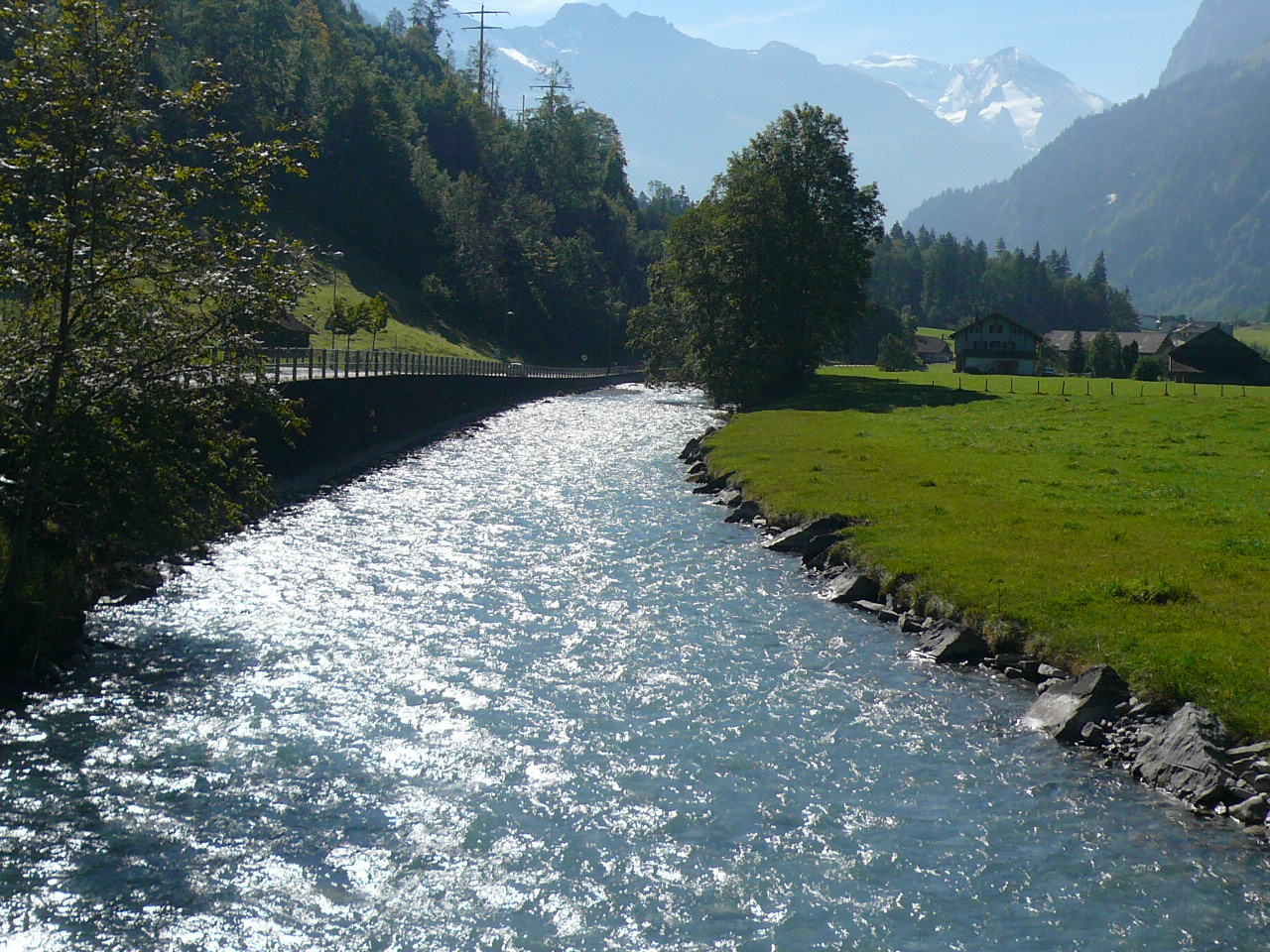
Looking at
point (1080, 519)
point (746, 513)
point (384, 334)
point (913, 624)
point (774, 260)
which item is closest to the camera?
point (913, 624)

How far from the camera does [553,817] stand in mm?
14766

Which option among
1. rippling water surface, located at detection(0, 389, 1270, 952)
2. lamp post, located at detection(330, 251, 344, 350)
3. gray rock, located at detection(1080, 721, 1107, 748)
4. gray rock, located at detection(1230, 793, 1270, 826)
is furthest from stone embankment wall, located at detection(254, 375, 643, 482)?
gray rock, located at detection(1230, 793, 1270, 826)

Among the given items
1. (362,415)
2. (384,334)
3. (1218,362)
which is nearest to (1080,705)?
(362,415)

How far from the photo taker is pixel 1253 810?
1477cm

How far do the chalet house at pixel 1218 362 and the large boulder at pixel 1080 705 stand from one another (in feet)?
375

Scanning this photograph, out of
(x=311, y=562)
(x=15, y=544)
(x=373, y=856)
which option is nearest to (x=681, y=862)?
(x=373, y=856)

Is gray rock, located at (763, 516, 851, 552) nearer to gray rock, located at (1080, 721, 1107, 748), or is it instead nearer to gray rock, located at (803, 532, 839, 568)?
gray rock, located at (803, 532, 839, 568)

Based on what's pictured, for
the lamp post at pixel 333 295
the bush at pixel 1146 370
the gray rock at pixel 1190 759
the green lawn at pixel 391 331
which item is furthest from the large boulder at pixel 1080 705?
the bush at pixel 1146 370

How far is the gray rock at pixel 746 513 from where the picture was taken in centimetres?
3716

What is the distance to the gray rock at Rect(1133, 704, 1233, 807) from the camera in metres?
15.2

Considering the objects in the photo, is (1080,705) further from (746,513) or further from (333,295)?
(333,295)

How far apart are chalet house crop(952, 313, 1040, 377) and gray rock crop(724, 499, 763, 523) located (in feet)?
413

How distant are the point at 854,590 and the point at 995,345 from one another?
5569 inches

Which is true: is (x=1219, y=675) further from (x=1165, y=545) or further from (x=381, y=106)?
(x=381, y=106)
